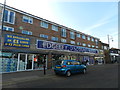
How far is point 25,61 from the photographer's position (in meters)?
13.9

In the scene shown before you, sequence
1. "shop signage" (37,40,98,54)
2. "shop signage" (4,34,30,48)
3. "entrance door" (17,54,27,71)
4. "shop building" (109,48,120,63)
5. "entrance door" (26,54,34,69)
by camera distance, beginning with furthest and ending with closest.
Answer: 1. "shop building" (109,48,120,63)
2. "shop signage" (37,40,98,54)
3. "entrance door" (26,54,34,69)
4. "entrance door" (17,54,27,71)
5. "shop signage" (4,34,30,48)

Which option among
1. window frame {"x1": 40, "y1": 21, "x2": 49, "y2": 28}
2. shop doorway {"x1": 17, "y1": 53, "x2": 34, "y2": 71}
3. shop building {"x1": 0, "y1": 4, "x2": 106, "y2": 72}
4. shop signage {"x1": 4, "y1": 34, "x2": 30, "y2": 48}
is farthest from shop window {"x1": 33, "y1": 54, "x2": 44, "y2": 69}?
window frame {"x1": 40, "y1": 21, "x2": 49, "y2": 28}

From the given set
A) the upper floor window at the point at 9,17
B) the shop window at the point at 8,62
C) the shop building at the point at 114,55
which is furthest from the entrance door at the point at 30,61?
the shop building at the point at 114,55

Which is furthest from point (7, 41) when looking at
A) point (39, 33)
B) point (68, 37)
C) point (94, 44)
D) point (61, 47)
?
point (94, 44)

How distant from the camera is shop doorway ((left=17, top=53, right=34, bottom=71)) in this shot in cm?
1341

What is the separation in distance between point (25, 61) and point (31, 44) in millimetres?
2602

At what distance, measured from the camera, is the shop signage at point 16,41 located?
1248 centimetres

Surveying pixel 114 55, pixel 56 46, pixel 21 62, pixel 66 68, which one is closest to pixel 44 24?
pixel 56 46

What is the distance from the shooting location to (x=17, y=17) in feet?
56.7

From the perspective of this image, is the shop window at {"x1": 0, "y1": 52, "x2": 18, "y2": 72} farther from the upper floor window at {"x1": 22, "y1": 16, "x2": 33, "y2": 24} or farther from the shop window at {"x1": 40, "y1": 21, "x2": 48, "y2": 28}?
the shop window at {"x1": 40, "y1": 21, "x2": 48, "y2": 28}

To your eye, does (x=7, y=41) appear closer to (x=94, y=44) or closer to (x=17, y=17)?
(x=17, y=17)

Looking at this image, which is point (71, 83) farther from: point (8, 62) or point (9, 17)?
point (9, 17)

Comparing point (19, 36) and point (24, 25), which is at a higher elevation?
point (24, 25)

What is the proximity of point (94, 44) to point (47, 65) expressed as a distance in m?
24.8
